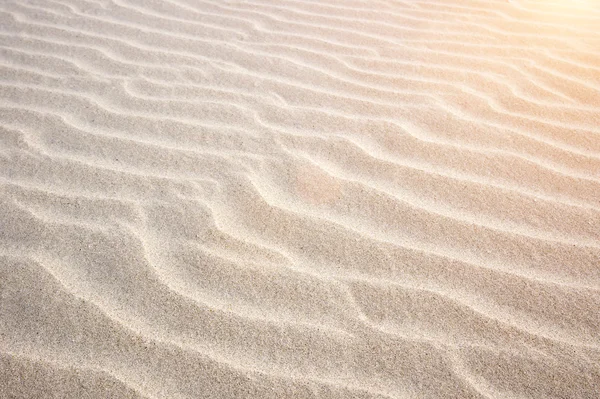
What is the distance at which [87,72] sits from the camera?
8.53 feet

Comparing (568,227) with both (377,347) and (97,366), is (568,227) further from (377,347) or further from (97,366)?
(97,366)

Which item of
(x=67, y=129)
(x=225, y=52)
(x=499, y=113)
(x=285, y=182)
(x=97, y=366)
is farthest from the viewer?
(x=225, y=52)

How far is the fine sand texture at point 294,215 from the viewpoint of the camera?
4.46 ft

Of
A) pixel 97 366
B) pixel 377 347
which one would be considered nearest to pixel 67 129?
pixel 97 366

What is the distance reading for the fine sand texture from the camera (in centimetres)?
136

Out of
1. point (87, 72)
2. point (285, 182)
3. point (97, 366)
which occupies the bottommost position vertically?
point (97, 366)

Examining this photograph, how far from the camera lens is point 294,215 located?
1.81m

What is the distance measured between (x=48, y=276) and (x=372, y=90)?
66.1 inches

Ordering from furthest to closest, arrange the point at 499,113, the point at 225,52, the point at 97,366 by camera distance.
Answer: the point at 225,52 < the point at 499,113 < the point at 97,366

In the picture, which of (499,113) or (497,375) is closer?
(497,375)

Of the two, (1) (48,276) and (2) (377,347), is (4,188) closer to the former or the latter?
(1) (48,276)

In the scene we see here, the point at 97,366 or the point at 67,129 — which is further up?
the point at 67,129

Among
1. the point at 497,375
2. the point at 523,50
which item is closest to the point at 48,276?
the point at 497,375

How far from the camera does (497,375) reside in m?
1.35
